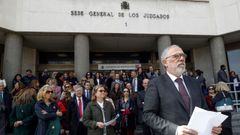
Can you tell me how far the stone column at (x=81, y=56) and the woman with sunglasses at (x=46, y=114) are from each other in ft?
22.8

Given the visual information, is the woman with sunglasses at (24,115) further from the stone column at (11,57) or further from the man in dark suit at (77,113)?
the stone column at (11,57)

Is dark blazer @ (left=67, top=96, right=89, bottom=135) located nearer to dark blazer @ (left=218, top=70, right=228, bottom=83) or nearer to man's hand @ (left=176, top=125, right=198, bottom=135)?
man's hand @ (left=176, top=125, right=198, bottom=135)

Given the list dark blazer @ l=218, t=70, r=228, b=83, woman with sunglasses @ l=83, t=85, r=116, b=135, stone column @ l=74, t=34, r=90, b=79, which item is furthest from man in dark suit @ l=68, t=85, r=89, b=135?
dark blazer @ l=218, t=70, r=228, b=83

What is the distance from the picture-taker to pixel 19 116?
442 centimetres

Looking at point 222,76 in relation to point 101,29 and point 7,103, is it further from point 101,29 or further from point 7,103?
point 7,103

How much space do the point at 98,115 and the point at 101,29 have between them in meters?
8.44

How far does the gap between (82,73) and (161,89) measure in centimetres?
948

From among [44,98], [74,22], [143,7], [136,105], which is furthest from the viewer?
[143,7]

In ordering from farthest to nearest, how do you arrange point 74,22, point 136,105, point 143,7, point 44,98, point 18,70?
1. point 143,7
2. point 74,22
3. point 18,70
4. point 136,105
5. point 44,98

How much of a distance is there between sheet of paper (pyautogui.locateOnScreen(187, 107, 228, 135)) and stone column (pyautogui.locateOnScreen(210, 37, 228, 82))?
38.1 feet

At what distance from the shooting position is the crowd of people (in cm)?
196

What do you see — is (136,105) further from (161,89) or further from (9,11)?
(9,11)

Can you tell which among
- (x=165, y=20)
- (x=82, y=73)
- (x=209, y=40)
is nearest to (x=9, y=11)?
(x=82, y=73)

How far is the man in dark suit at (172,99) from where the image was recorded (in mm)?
1900
